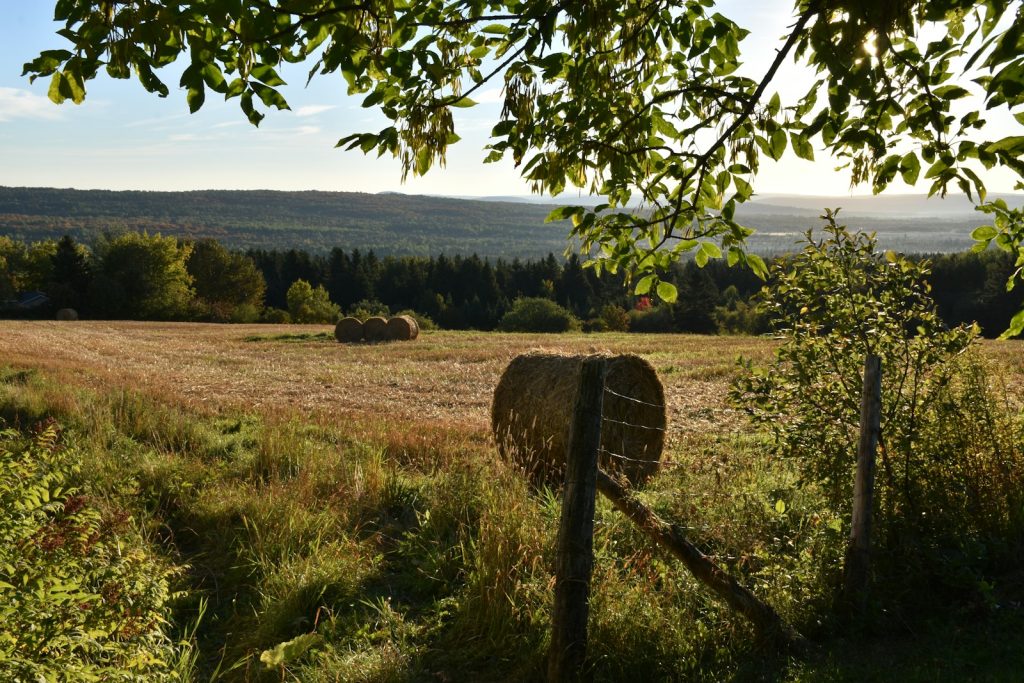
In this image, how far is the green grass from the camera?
412 cm

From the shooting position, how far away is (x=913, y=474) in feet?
16.7

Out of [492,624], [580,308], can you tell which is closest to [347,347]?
[492,624]

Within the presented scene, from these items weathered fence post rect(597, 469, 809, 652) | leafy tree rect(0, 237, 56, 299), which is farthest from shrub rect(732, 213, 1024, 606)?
leafy tree rect(0, 237, 56, 299)

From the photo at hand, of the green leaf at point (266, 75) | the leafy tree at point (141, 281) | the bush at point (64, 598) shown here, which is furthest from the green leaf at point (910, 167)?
the leafy tree at point (141, 281)

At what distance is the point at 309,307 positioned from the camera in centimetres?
7062

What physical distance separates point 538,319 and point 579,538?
2508 inches

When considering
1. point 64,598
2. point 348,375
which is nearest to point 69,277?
point 348,375

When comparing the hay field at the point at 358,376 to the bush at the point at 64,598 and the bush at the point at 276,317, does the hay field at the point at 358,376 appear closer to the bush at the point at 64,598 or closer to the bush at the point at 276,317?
the bush at the point at 64,598

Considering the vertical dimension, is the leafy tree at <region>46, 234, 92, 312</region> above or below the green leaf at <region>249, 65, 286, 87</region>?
below

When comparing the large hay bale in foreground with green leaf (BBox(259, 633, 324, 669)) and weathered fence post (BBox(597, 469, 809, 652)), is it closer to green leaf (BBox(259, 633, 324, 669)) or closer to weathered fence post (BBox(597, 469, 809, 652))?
weathered fence post (BBox(597, 469, 809, 652))

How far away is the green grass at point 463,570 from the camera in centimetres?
412

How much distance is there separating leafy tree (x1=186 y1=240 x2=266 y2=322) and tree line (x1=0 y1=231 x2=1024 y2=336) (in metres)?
0.13

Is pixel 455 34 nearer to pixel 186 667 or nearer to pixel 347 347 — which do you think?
pixel 186 667

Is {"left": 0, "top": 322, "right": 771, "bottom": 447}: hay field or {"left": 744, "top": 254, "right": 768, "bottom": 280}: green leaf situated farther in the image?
{"left": 0, "top": 322, "right": 771, "bottom": 447}: hay field
